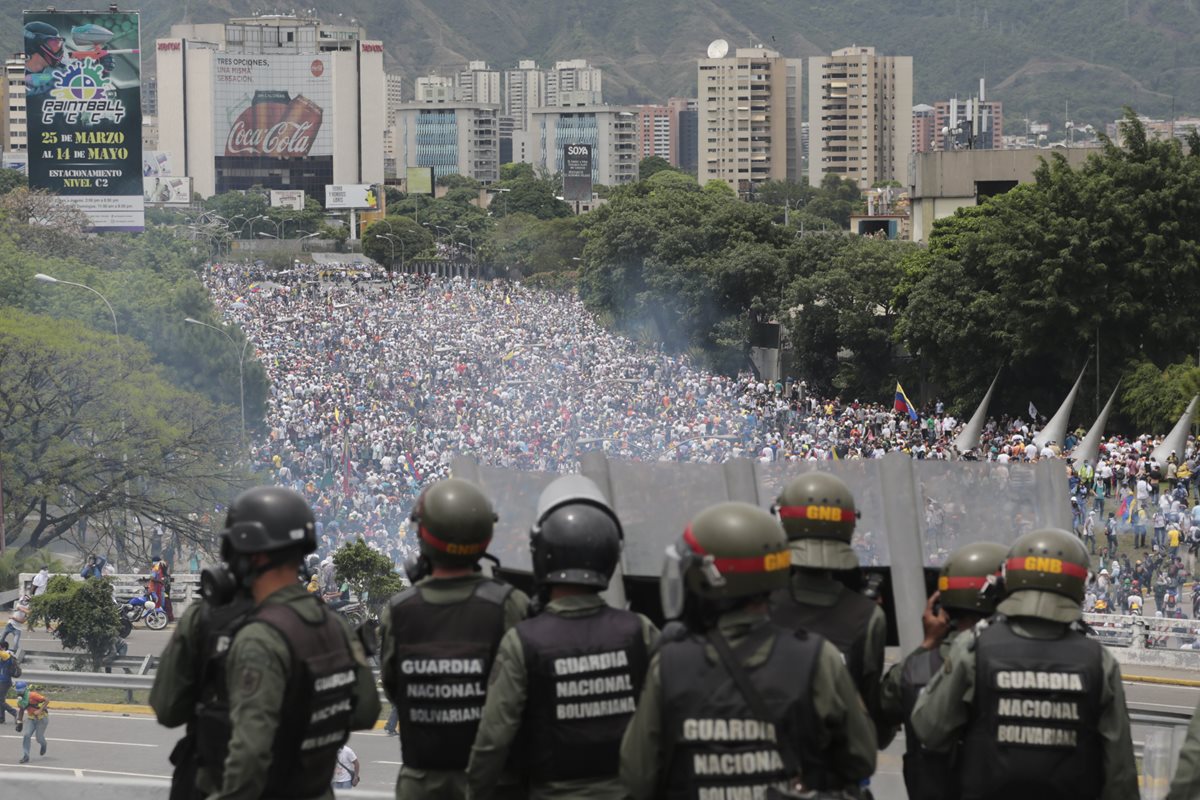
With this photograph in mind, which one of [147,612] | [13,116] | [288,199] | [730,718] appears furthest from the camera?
[13,116]

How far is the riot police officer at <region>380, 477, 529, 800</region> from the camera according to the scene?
554 cm

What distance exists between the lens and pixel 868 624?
5.56 m

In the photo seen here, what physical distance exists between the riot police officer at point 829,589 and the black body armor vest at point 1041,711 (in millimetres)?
502

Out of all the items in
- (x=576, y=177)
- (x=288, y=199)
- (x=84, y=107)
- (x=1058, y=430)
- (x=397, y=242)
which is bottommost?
(x=1058, y=430)

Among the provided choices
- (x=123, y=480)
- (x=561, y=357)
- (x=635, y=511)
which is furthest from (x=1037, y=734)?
(x=561, y=357)

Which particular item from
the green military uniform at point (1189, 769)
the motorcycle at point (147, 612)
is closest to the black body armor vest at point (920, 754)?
the green military uniform at point (1189, 769)

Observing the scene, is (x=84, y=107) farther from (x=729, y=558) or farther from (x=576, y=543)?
(x=729, y=558)

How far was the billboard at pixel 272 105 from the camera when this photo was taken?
181 m

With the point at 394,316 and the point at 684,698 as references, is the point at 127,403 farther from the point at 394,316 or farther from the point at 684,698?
the point at 394,316

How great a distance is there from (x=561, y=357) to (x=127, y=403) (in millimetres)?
20687

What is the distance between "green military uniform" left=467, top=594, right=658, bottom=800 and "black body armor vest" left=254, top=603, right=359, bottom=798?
39 centimetres

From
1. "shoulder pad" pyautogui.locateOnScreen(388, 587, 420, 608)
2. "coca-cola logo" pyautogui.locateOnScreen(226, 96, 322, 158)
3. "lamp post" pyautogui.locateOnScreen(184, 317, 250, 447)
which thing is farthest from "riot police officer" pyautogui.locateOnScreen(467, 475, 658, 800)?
"coca-cola logo" pyautogui.locateOnScreen(226, 96, 322, 158)

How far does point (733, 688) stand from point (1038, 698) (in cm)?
114

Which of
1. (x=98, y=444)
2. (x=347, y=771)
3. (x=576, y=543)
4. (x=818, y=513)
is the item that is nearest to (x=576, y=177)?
(x=98, y=444)
